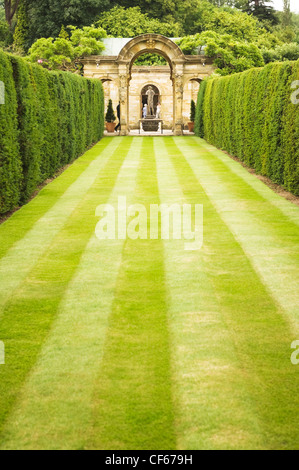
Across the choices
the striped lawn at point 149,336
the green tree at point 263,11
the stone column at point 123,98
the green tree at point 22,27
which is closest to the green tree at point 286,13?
the green tree at point 263,11

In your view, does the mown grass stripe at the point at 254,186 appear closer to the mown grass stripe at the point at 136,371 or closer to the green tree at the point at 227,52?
the mown grass stripe at the point at 136,371

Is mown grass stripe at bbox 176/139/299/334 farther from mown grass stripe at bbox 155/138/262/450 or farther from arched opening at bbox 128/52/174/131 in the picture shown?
arched opening at bbox 128/52/174/131

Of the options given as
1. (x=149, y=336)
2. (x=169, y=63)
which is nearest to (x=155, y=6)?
(x=169, y=63)

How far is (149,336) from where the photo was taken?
605cm

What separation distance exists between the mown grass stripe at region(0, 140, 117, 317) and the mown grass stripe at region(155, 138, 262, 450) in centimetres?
204

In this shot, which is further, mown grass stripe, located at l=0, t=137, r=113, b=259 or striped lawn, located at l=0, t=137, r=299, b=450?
mown grass stripe, located at l=0, t=137, r=113, b=259

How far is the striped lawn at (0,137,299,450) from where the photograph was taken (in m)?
4.38

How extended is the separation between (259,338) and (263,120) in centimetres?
1241

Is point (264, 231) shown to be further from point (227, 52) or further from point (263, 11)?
point (263, 11)

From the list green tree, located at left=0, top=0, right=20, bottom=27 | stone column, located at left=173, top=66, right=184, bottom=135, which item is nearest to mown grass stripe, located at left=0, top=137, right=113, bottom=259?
stone column, located at left=173, top=66, right=184, bottom=135

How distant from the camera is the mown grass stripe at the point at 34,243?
26.0 ft

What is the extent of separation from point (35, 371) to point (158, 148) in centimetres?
2270

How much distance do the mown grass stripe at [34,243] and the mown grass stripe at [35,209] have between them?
0.09 m

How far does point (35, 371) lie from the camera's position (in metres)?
5.27
